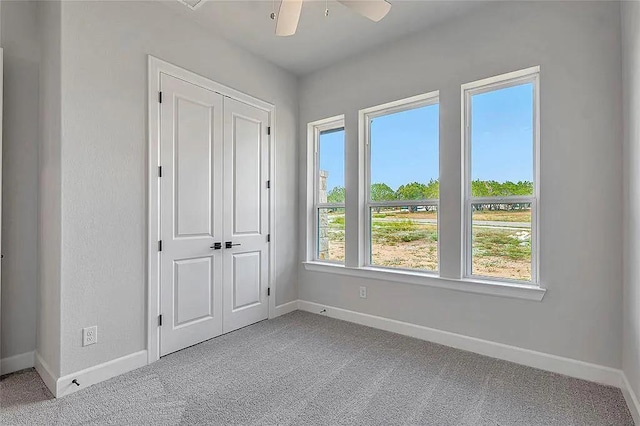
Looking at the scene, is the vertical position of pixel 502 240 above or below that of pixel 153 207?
below

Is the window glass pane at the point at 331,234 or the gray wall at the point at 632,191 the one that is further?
the window glass pane at the point at 331,234

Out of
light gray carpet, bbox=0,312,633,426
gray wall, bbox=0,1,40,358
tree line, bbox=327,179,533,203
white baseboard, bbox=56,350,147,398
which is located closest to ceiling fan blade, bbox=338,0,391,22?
tree line, bbox=327,179,533,203

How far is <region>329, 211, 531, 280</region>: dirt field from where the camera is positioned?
263cm

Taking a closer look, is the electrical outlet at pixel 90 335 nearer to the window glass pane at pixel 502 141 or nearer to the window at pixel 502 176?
the window at pixel 502 176

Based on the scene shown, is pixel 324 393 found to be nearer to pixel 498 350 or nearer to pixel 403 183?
pixel 498 350

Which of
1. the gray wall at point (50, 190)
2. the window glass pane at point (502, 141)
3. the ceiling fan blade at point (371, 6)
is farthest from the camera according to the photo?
the window glass pane at point (502, 141)

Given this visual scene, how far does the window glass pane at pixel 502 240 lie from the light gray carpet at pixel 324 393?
28.9 inches

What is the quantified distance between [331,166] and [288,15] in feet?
6.24

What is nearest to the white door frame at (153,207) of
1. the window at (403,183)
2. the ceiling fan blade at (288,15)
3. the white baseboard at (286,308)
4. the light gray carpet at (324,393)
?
the light gray carpet at (324,393)

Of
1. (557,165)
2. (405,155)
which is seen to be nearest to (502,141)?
(557,165)

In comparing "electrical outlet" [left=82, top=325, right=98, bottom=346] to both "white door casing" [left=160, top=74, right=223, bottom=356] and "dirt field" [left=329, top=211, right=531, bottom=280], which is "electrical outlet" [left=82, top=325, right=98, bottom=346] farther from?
"dirt field" [left=329, top=211, right=531, bottom=280]

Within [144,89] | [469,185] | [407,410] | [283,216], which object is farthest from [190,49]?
[407,410]

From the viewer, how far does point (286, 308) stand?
3.83 m

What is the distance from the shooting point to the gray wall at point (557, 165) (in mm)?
2180
